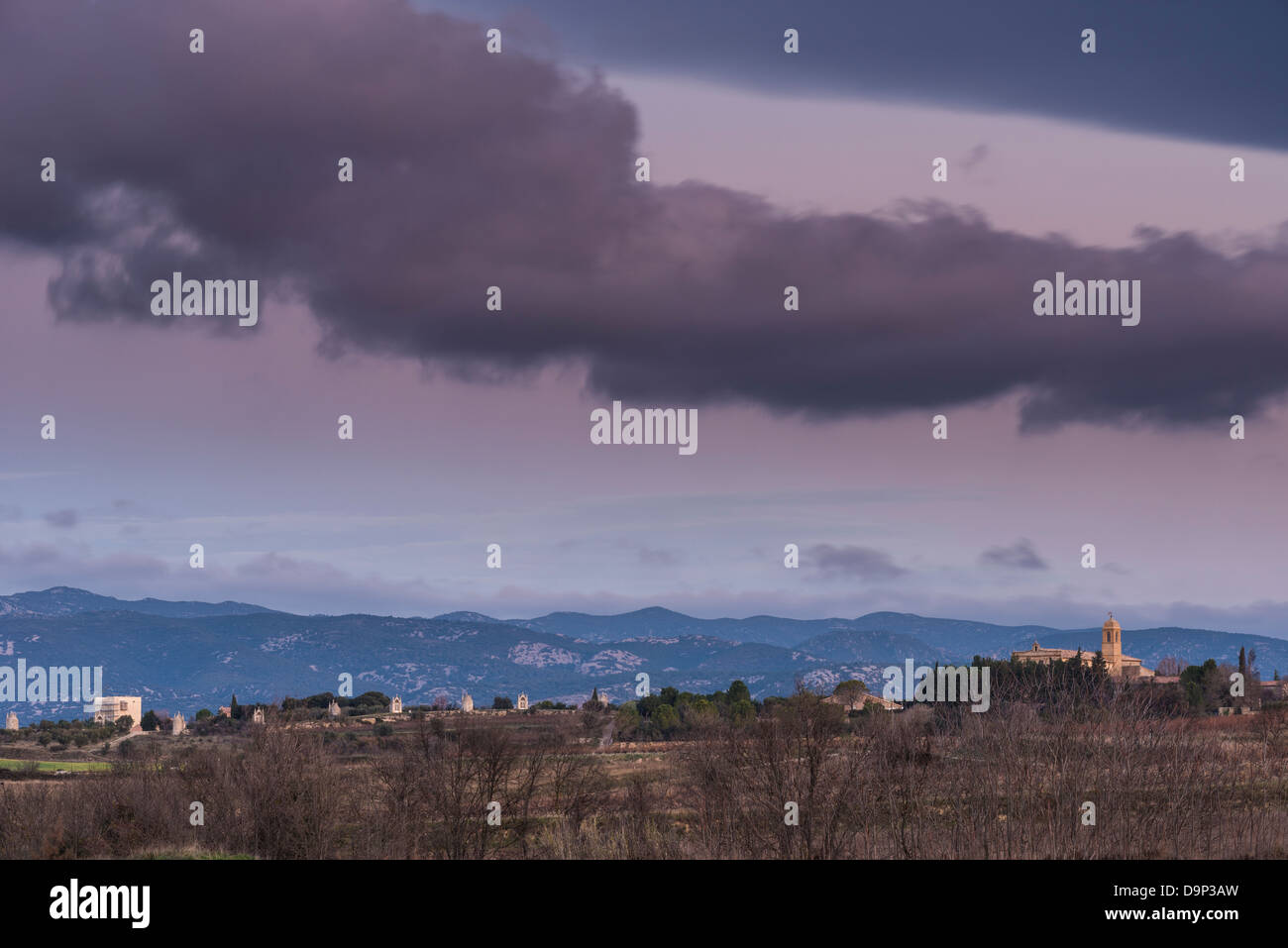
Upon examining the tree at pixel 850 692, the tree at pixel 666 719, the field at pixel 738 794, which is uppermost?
the field at pixel 738 794

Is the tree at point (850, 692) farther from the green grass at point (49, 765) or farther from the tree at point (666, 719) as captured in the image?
the green grass at point (49, 765)

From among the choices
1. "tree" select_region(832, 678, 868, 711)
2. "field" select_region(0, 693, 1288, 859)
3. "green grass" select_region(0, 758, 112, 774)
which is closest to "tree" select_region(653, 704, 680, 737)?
"tree" select_region(832, 678, 868, 711)

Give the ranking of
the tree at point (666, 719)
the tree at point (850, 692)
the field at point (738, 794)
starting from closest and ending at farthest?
the field at point (738, 794) → the tree at point (850, 692) → the tree at point (666, 719)

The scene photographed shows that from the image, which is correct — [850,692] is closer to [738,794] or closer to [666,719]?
[666,719]

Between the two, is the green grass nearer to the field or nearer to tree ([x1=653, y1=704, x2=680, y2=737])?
the field

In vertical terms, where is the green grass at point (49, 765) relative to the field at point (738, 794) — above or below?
below

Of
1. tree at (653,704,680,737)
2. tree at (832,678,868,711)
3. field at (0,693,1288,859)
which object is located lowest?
tree at (653,704,680,737)

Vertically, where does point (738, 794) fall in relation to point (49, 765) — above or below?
above

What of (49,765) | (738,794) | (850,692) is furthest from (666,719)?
(738,794)

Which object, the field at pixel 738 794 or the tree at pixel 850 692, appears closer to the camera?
the field at pixel 738 794

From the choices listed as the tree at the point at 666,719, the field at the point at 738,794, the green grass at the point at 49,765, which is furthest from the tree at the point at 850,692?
the green grass at the point at 49,765
